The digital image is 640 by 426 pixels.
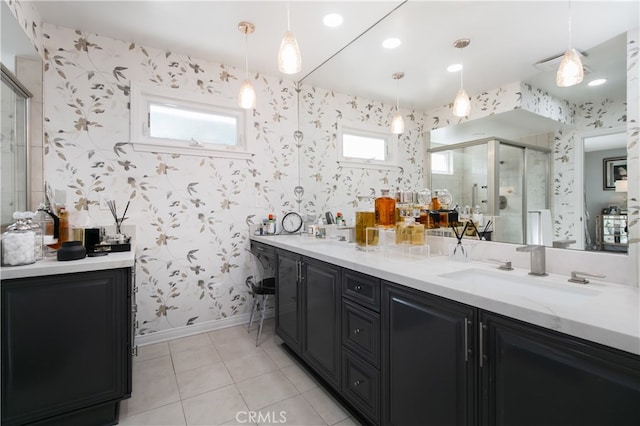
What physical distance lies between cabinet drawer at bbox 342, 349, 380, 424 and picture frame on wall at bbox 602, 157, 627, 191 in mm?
1300

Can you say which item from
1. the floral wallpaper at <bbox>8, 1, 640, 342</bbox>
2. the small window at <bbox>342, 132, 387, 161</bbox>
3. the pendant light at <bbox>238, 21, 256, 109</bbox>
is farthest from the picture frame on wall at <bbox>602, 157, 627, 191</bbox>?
the pendant light at <bbox>238, 21, 256, 109</bbox>

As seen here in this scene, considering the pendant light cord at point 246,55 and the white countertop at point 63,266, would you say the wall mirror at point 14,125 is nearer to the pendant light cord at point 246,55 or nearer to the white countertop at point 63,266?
the white countertop at point 63,266

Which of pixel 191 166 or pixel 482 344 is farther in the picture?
pixel 191 166

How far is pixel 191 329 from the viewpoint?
8.86 feet

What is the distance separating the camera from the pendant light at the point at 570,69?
4.10 ft

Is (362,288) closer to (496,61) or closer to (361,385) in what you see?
(361,385)

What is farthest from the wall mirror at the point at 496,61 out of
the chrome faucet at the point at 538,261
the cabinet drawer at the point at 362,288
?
the cabinet drawer at the point at 362,288

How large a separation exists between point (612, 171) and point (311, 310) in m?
1.71

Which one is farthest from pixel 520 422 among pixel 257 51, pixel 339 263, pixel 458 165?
pixel 257 51

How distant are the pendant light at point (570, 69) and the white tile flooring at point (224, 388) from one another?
6.53 ft

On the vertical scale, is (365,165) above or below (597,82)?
below

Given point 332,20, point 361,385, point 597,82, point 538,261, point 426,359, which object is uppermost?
point 332,20

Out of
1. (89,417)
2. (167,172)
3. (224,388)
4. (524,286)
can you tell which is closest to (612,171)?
(524,286)

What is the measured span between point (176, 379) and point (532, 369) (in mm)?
2118
